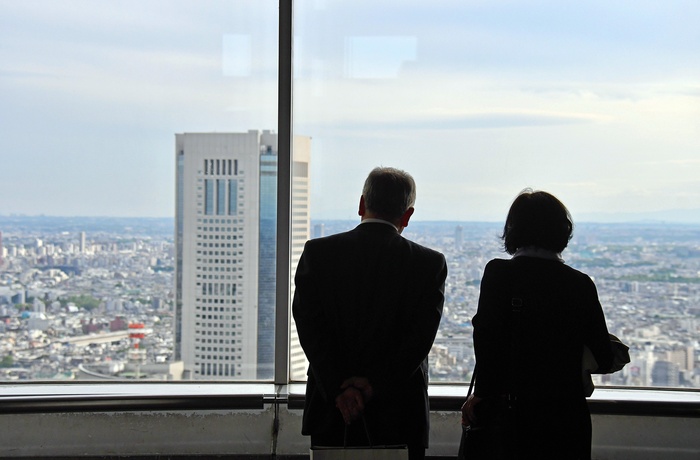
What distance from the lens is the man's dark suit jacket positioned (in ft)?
7.72

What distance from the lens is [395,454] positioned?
2.27 metres

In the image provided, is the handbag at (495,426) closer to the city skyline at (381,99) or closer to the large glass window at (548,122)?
the large glass window at (548,122)

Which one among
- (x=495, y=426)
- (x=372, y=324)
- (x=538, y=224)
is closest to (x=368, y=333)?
(x=372, y=324)

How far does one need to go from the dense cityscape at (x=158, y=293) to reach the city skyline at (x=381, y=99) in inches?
4.2

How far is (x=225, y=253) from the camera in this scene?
3.66 m

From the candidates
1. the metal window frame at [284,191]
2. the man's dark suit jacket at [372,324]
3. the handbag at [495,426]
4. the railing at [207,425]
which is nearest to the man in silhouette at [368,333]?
the man's dark suit jacket at [372,324]

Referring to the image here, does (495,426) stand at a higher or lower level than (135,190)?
lower

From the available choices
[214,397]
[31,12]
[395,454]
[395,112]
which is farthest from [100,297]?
[395,454]

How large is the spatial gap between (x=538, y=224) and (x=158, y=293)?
2038 mm

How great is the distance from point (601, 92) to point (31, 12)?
2.77 m

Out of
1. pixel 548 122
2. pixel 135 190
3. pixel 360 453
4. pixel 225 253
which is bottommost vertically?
pixel 360 453

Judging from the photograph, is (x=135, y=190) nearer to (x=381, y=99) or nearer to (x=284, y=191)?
(x=284, y=191)

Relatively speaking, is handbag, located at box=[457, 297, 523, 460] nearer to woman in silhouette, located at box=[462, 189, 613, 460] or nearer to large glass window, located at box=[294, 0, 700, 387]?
woman in silhouette, located at box=[462, 189, 613, 460]

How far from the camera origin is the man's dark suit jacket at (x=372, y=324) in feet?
7.72
